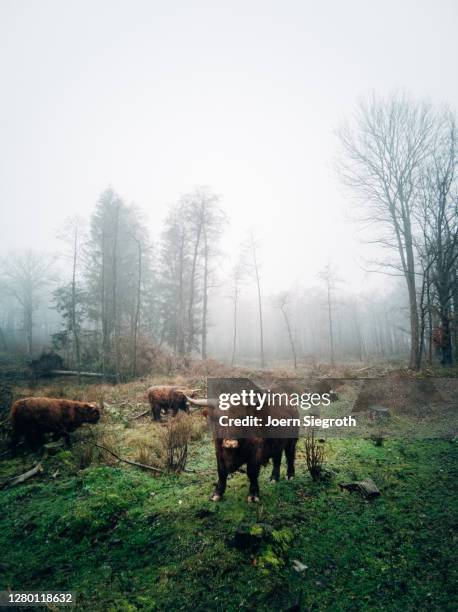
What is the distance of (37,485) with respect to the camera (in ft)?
16.5

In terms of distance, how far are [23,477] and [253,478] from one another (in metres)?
4.50

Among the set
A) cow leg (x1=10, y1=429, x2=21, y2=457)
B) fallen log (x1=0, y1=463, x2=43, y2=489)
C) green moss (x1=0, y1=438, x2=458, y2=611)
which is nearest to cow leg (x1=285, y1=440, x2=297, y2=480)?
green moss (x1=0, y1=438, x2=458, y2=611)

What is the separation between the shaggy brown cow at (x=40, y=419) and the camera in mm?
6789

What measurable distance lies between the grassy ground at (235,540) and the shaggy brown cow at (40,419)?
6.03ft

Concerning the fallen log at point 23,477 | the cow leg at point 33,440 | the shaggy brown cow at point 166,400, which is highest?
the shaggy brown cow at point 166,400

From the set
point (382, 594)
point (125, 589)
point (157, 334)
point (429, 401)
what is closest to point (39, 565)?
point (125, 589)

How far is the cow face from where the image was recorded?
7.77 m

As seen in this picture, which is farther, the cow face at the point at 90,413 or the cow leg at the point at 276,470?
the cow face at the point at 90,413

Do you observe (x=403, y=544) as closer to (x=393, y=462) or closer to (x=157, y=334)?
(x=393, y=462)

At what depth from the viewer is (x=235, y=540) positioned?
3275 mm

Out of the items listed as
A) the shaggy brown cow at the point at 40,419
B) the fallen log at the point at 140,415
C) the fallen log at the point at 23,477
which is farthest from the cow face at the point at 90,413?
the fallen log at the point at 23,477

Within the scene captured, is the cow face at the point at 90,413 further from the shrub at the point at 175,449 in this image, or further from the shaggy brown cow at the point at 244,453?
the shaggy brown cow at the point at 244,453

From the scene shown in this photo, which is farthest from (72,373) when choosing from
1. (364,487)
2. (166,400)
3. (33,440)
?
(364,487)

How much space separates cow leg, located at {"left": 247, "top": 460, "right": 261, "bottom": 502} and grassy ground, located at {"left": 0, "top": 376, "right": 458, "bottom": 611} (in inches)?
5.5
